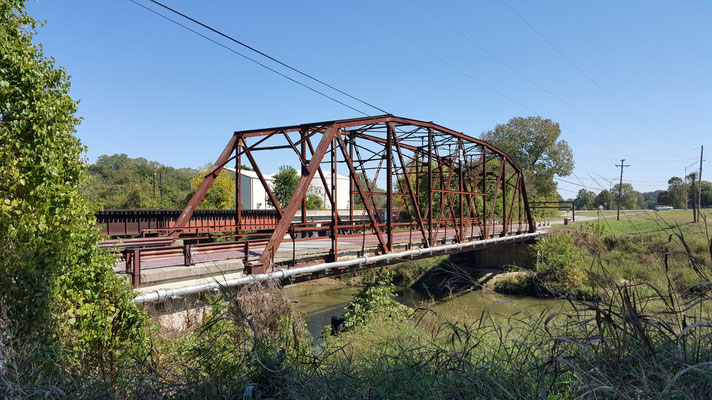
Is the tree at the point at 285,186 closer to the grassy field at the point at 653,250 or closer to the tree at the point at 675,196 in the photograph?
the tree at the point at 675,196

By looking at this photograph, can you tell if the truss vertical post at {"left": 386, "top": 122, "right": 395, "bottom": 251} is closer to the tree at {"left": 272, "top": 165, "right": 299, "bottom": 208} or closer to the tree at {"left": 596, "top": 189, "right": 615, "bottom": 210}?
the tree at {"left": 596, "top": 189, "right": 615, "bottom": 210}

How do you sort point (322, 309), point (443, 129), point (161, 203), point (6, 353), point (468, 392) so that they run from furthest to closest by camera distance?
point (161, 203)
point (322, 309)
point (443, 129)
point (6, 353)
point (468, 392)

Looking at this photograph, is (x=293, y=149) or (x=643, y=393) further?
(x=293, y=149)

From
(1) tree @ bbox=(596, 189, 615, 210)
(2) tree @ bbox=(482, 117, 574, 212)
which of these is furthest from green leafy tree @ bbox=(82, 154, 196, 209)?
(2) tree @ bbox=(482, 117, 574, 212)

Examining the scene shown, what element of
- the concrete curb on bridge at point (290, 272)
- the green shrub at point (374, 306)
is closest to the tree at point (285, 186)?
the concrete curb on bridge at point (290, 272)

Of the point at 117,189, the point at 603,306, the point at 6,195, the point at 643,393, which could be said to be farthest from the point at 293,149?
the point at 117,189

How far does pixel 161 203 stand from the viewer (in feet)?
141

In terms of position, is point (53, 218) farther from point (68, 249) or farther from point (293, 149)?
point (293, 149)

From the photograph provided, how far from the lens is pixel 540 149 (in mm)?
52219

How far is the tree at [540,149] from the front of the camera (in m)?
51.7

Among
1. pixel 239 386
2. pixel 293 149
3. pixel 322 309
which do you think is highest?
pixel 293 149

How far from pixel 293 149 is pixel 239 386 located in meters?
9.83

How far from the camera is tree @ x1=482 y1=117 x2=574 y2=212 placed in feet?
170

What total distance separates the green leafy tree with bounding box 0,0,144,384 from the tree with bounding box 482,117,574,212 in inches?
2044
